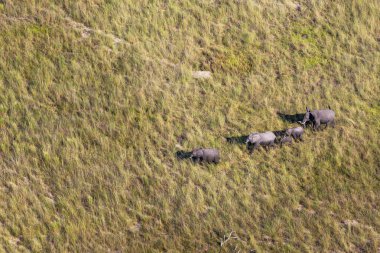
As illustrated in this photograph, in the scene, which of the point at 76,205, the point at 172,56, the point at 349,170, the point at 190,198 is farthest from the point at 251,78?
the point at 76,205

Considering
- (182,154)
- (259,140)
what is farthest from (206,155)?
(259,140)

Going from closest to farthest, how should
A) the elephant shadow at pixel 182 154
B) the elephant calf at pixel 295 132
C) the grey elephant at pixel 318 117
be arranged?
the elephant shadow at pixel 182 154
the elephant calf at pixel 295 132
the grey elephant at pixel 318 117

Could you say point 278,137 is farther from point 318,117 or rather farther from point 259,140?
point 318,117

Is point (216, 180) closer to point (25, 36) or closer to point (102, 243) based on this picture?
point (102, 243)

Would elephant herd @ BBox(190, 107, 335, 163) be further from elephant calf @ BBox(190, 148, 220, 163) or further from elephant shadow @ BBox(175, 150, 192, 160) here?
elephant shadow @ BBox(175, 150, 192, 160)

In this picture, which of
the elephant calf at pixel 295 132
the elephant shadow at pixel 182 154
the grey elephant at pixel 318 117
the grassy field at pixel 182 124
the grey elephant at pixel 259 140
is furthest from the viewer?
the grey elephant at pixel 318 117

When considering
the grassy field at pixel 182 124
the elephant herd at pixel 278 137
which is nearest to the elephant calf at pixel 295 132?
the elephant herd at pixel 278 137

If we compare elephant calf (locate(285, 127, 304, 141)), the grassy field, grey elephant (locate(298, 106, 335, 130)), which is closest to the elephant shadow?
the grassy field

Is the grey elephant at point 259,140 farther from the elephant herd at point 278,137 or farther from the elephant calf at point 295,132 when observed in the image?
the elephant calf at point 295,132
